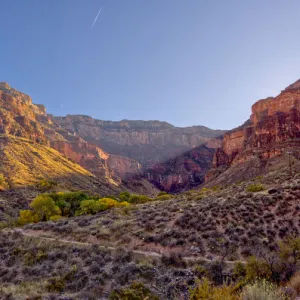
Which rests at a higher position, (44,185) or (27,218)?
(44,185)

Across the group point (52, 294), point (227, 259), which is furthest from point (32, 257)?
point (227, 259)

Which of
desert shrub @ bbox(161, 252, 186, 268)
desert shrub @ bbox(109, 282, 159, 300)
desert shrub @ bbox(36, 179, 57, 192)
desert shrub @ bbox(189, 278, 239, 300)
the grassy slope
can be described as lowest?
desert shrub @ bbox(161, 252, 186, 268)

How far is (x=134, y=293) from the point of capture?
10227 mm

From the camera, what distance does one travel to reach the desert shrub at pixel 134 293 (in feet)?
32.9

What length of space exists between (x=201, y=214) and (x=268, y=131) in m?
63.8

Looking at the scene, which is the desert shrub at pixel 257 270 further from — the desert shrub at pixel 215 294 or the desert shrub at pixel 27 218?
the desert shrub at pixel 27 218

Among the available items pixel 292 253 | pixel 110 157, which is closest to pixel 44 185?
pixel 292 253

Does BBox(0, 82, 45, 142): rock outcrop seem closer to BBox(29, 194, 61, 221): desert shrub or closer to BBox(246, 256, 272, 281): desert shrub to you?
BBox(29, 194, 61, 221): desert shrub

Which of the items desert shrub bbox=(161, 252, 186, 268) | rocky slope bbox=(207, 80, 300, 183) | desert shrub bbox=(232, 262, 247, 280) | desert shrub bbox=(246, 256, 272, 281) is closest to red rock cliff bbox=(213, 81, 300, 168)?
rocky slope bbox=(207, 80, 300, 183)

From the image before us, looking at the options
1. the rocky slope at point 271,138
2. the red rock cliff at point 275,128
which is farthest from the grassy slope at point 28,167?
the red rock cliff at point 275,128

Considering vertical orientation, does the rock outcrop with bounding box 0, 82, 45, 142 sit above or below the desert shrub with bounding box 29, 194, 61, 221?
above

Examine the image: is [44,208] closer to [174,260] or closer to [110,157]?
[174,260]

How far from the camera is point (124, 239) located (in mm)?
18438

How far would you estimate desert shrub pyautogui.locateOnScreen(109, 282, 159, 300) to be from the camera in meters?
10.0
